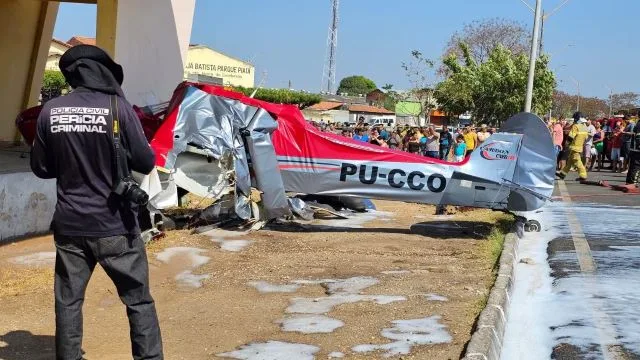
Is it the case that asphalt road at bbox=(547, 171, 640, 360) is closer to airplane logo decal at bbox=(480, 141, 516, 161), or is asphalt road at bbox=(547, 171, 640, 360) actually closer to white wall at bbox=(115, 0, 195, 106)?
airplane logo decal at bbox=(480, 141, 516, 161)

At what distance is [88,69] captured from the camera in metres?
4.11

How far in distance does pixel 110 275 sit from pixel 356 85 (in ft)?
543

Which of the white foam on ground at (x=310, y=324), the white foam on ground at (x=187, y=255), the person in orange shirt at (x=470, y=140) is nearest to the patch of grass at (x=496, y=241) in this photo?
the white foam on ground at (x=310, y=324)

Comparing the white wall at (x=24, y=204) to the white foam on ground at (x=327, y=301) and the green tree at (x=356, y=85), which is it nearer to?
the white foam on ground at (x=327, y=301)

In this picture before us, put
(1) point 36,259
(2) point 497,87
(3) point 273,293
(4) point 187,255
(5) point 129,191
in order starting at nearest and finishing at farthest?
(5) point 129,191 → (3) point 273,293 → (1) point 36,259 → (4) point 187,255 → (2) point 497,87

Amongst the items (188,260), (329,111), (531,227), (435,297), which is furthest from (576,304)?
(329,111)

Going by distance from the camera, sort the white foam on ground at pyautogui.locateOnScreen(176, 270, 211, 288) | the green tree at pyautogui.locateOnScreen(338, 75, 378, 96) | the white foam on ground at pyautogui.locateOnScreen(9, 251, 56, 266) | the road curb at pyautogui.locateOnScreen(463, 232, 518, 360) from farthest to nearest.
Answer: the green tree at pyautogui.locateOnScreen(338, 75, 378, 96), the white foam on ground at pyautogui.locateOnScreen(9, 251, 56, 266), the white foam on ground at pyautogui.locateOnScreen(176, 270, 211, 288), the road curb at pyautogui.locateOnScreen(463, 232, 518, 360)

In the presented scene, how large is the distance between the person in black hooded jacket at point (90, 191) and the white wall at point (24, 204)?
5224mm

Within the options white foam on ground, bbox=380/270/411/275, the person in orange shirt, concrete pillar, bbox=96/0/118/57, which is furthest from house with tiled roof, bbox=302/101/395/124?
white foam on ground, bbox=380/270/411/275

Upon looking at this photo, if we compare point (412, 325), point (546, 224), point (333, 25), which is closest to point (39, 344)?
point (412, 325)

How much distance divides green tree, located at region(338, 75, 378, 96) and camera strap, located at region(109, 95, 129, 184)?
15820 cm

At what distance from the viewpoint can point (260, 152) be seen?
9.98 meters

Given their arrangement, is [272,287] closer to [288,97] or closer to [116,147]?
A: [116,147]

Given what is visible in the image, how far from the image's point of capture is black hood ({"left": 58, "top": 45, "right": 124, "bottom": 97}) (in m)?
4.10
